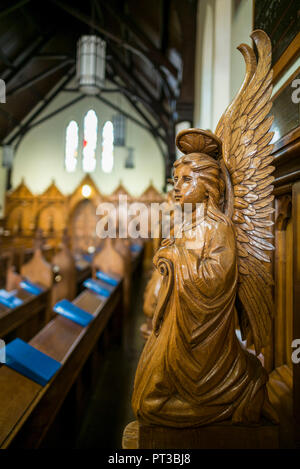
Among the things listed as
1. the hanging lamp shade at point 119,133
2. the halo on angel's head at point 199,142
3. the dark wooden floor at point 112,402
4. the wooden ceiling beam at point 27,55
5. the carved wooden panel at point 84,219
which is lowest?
the dark wooden floor at point 112,402

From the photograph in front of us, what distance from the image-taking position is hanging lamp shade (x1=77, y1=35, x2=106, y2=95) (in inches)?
177

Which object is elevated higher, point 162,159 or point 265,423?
point 162,159

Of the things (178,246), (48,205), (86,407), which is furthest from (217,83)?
(48,205)

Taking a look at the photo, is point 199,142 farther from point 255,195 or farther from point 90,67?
point 90,67

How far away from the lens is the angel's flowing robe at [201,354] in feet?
3.19

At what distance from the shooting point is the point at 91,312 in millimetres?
2369

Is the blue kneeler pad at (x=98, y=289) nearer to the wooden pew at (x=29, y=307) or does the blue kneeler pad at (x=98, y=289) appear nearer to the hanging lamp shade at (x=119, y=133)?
the wooden pew at (x=29, y=307)

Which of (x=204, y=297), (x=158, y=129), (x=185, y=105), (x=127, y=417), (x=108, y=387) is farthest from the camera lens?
(x=158, y=129)

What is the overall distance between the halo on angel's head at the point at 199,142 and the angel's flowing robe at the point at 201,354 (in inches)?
11.8

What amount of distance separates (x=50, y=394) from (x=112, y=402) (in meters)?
0.95

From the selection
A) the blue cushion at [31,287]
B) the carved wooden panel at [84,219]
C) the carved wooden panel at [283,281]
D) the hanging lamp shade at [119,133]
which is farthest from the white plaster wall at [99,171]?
the carved wooden panel at [283,281]

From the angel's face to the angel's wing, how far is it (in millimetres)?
145

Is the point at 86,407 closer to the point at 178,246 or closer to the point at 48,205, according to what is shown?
the point at 178,246

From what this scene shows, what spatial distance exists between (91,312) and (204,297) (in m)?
1.59
